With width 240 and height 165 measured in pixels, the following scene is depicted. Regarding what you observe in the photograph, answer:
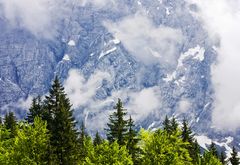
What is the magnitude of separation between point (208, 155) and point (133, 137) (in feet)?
44.7

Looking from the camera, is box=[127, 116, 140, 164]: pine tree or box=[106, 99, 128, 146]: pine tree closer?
box=[106, 99, 128, 146]: pine tree

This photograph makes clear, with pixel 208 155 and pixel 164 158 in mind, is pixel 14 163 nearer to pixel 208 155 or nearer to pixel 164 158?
pixel 164 158

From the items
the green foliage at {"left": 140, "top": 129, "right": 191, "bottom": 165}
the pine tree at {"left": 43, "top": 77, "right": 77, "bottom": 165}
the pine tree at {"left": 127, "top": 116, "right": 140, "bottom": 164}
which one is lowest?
the green foliage at {"left": 140, "top": 129, "right": 191, "bottom": 165}

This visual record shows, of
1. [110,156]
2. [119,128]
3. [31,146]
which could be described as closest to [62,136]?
[31,146]

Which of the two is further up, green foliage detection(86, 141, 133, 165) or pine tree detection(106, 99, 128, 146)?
pine tree detection(106, 99, 128, 146)

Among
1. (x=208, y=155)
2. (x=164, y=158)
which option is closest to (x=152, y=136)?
(x=164, y=158)

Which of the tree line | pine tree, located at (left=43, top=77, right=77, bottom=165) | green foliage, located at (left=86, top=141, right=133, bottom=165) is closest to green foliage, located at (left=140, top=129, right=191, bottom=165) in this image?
the tree line

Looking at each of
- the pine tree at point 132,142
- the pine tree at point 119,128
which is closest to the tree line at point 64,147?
the pine tree at point 119,128

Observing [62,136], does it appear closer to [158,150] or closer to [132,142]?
[158,150]

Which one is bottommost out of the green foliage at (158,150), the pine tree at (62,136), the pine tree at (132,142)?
the green foliage at (158,150)

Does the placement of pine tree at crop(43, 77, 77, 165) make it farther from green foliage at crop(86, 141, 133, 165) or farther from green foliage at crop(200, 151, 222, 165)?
green foliage at crop(200, 151, 222, 165)

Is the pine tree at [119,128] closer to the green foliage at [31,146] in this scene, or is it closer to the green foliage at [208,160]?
the green foliage at [208,160]

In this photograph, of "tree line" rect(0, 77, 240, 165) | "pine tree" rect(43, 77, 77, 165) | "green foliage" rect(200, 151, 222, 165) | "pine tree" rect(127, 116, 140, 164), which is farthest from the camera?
"pine tree" rect(127, 116, 140, 164)

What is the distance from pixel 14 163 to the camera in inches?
1874
